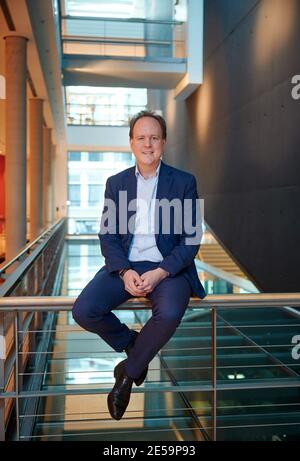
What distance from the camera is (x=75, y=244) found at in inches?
564

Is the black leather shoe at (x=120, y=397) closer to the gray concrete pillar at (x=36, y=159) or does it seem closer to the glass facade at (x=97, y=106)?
the gray concrete pillar at (x=36, y=159)

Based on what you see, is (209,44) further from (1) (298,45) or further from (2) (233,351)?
(2) (233,351)

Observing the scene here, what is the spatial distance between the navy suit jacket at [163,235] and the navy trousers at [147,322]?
5 centimetres

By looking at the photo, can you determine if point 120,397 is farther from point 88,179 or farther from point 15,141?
point 88,179

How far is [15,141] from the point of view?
7203 millimetres

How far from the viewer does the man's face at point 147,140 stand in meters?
1.67

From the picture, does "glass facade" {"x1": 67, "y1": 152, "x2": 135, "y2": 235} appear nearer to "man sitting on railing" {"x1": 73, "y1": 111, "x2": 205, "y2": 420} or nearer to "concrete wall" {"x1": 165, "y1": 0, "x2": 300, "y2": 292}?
"concrete wall" {"x1": 165, "y1": 0, "x2": 300, "y2": 292}

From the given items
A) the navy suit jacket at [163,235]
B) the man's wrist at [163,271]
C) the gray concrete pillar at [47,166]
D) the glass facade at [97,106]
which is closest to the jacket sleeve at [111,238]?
the navy suit jacket at [163,235]

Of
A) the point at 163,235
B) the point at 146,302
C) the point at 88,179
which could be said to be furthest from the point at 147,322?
the point at 88,179

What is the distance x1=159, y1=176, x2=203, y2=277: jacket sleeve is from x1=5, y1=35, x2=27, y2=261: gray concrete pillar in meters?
5.74

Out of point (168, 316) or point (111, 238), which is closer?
point (168, 316)

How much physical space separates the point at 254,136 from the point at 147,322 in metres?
4.62

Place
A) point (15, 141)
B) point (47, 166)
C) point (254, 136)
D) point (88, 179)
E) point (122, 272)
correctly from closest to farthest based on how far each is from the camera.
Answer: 1. point (122, 272)
2. point (254, 136)
3. point (15, 141)
4. point (47, 166)
5. point (88, 179)

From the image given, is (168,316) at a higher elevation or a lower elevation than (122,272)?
lower
